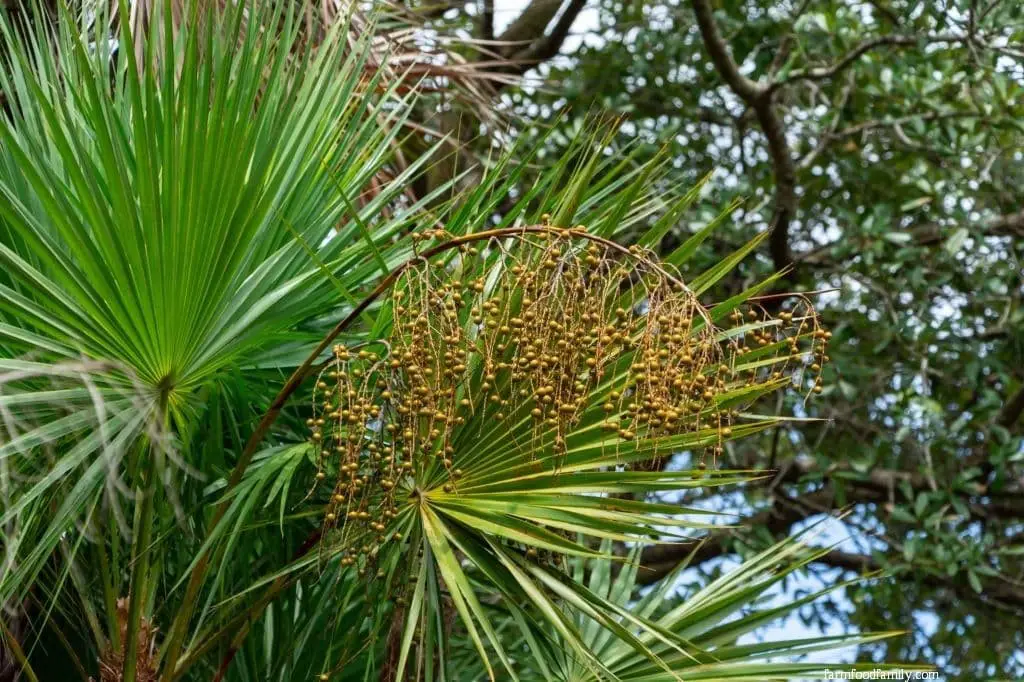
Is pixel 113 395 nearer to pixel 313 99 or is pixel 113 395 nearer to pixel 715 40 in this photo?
pixel 313 99

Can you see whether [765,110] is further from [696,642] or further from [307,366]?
[307,366]

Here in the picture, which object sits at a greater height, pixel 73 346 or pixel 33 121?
pixel 33 121

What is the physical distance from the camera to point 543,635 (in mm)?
2549

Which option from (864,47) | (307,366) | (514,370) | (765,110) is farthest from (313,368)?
(864,47)

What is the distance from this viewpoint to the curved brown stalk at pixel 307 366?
7.60 ft

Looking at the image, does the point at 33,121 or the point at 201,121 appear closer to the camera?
the point at 201,121

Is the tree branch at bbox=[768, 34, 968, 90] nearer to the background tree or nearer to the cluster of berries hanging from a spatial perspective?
the background tree

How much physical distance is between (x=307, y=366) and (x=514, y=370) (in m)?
0.44

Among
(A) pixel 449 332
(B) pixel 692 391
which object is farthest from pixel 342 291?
(B) pixel 692 391

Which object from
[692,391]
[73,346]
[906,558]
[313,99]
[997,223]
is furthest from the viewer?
[997,223]

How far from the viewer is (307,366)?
8.05 ft

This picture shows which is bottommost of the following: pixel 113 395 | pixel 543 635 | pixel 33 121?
pixel 543 635

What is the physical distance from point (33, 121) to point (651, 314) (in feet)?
4.96

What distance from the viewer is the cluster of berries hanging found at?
221cm
